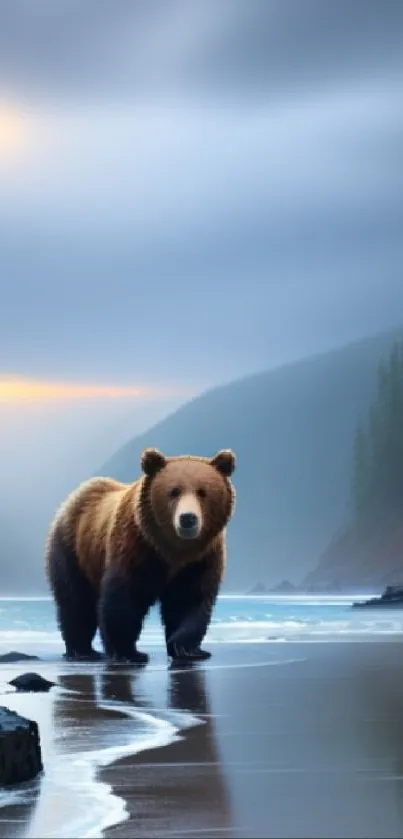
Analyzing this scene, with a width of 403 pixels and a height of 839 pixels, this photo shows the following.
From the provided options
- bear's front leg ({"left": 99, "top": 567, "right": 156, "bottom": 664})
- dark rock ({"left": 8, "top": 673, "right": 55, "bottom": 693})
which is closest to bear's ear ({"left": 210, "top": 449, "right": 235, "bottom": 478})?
bear's front leg ({"left": 99, "top": 567, "right": 156, "bottom": 664})

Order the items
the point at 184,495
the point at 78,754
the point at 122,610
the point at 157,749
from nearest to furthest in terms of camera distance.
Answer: the point at 78,754
the point at 157,749
the point at 184,495
the point at 122,610

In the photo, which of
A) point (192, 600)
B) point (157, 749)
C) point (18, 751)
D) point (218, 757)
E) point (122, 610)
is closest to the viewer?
point (18, 751)

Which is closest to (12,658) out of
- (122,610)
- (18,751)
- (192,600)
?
(122,610)

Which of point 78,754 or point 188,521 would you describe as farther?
point 188,521

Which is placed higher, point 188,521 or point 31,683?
point 188,521

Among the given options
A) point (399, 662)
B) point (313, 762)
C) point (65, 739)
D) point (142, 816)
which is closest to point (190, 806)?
point (142, 816)

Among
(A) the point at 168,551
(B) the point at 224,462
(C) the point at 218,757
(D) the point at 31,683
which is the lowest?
(C) the point at 218,757

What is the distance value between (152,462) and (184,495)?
0.48 metres

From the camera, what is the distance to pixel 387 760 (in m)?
5.39

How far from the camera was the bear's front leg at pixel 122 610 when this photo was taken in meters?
12.4

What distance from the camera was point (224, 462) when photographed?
1230 cm

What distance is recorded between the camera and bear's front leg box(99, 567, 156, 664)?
12.4m

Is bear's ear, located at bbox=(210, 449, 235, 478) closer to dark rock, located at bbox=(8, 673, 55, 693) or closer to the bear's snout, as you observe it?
the bear's snout

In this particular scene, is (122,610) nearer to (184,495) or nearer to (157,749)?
(184,495)
